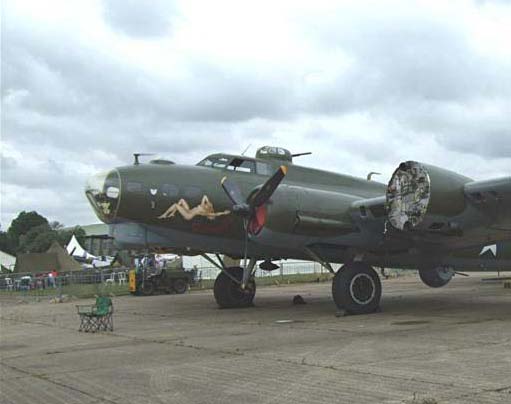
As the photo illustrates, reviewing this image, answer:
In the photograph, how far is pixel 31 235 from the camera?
115312mm

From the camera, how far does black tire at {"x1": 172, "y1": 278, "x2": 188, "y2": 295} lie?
2905 centimetres

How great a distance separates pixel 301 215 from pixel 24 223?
125849 millimetres

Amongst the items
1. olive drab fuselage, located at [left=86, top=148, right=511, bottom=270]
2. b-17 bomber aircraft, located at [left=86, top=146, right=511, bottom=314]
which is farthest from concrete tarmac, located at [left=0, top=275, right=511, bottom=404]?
olive drab fuselage, located at [left=86, top=148, right=511, bottom=270]

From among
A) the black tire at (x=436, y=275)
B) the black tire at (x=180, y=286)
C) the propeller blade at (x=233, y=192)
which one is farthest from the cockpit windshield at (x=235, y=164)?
the black tire at (x=180, y=286)

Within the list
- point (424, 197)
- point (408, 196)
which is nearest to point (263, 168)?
point (408, 196)

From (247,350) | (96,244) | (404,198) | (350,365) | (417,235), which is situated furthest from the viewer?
(96,244)

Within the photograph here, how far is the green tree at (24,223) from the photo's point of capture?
126500mm

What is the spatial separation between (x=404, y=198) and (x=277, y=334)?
433cm

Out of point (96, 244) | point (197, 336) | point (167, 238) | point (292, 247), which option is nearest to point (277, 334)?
point (197, 336)

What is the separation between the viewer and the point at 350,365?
24.8ft

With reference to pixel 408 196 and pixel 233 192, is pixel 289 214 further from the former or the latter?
pixel 408 196

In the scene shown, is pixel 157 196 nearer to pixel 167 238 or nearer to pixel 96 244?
pixel 167 238

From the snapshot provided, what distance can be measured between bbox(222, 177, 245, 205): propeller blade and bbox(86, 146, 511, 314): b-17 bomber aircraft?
0.03 m

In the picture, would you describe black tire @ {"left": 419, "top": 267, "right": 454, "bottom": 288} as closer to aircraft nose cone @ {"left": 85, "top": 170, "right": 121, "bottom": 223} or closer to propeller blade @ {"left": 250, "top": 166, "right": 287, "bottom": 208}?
propeller blade @ {"left": 250, "top": 166, "right": 287, "bottom": 208}
